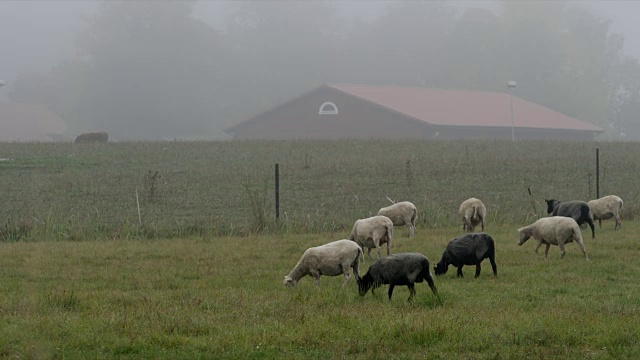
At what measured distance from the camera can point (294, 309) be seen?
41.8 feet

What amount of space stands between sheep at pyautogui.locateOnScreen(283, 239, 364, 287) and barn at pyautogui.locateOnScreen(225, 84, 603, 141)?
2271 inches

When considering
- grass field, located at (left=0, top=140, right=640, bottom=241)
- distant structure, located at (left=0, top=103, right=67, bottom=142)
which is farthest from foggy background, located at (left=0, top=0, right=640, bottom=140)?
grass field, located at (left=0, top=140, right=640, bottom=241)

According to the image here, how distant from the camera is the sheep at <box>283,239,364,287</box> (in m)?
14.7

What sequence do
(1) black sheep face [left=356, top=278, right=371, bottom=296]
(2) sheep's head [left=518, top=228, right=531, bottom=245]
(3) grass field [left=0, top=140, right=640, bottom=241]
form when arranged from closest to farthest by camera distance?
1. (1) black sheep face [left=356, top=278, right=371, bottom=296]
2. (2) sheep's head [left=518, top=228, right=531, bottom=245]
3. (3) grass field [left=0, top=140, right=640, bottom=241]

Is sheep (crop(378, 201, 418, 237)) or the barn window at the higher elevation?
the barn window

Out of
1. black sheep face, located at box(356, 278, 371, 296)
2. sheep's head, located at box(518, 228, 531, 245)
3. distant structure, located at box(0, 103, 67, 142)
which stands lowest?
black sheep face, located at box(356, 278, 371, 296)

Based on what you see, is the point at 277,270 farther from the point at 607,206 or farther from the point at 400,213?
the point at 607,206

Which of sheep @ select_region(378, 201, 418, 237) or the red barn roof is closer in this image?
sheep @ select_region(378, 201, 418, 237)

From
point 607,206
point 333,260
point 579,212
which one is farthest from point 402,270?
point 607,206

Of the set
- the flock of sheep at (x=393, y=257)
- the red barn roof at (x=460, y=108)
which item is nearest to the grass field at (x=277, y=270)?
the flock of sheep at (x=393, y=257)

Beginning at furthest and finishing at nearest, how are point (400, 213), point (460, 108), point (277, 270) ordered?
1. point (460, 108)
2. point (400, 213)
3. point (277, 270)

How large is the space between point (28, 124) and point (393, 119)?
171 feet

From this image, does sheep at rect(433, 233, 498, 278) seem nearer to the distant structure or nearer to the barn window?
the barn window

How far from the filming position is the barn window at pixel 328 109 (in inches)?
3054
